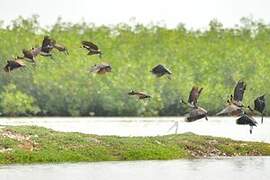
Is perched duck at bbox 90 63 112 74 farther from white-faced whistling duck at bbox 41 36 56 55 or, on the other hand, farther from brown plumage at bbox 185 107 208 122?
brown plumage at bbox 185 107 208 122

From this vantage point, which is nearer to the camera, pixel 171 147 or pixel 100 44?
pixel 171 147

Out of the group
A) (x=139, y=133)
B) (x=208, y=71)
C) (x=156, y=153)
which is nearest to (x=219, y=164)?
(x=156, y=153)

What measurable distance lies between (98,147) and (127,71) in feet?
235

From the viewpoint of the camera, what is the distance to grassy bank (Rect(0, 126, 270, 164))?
130 ft

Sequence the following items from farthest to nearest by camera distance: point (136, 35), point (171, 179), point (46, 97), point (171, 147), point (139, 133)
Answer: point (136, 35) → point (46, 97) → point (139, 133) → point (171, 147) → point (171, 179)

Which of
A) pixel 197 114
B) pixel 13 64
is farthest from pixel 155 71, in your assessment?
pixel 13 64

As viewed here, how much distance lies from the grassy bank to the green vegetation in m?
56.0

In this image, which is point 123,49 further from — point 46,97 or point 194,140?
point 194,140

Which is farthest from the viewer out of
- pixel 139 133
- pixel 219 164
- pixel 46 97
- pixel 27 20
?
pixel 27 20

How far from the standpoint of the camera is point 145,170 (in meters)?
37.2

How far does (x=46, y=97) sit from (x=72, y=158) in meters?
65.1

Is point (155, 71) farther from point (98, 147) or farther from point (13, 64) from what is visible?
point (98, 147)

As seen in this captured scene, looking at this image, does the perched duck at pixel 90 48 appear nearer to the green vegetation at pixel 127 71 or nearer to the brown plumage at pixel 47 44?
the brown plumage at pixel 47 44

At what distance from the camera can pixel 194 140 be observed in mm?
45312
